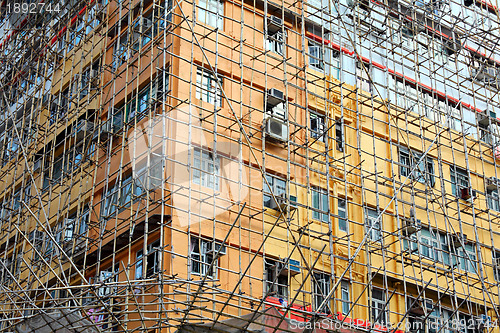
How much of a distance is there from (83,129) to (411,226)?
563 cm

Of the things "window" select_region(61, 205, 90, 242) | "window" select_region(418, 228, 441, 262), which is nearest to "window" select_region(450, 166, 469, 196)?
"window" select_region(418, 228, 441, 262)

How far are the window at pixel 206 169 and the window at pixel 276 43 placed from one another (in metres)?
2.86

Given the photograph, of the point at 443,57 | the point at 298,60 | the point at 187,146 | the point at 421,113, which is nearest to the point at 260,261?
Result: the point at 187,146

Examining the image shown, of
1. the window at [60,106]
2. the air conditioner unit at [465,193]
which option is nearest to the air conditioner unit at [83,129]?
the window at [60,106]

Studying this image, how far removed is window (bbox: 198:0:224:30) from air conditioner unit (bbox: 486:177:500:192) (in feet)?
19.9

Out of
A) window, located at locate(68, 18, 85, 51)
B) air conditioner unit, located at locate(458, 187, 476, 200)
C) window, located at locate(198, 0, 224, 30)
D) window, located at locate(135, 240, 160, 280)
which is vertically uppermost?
window, located at locate(68, 18, 85, 51)

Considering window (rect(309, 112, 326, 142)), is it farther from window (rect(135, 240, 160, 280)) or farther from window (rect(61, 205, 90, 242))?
window (rect(61, 205, 90, 242))

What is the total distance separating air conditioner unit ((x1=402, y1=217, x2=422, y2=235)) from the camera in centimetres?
1350

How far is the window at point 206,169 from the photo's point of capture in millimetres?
11961

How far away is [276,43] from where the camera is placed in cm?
1446

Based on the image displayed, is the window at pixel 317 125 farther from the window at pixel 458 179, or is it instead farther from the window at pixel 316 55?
the window at pixel 458 179

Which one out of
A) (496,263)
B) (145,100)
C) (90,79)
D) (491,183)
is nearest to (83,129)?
(90,79)

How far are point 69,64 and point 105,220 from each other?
185 inches

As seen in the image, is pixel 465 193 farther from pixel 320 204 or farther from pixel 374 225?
pixel 320 204
